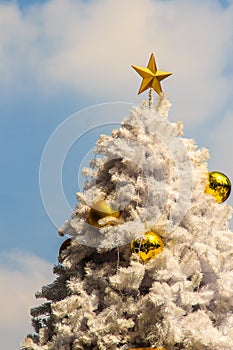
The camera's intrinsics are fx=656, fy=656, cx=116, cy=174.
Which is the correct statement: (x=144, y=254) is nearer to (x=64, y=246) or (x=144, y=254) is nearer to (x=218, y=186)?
(x=64, y=246)

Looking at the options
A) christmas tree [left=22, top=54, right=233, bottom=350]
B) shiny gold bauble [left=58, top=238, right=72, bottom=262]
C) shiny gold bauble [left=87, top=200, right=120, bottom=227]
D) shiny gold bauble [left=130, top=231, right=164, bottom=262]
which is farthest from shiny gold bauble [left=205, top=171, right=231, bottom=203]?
shiny gold bauble [left=58, top=238, right=72, bottom=262]

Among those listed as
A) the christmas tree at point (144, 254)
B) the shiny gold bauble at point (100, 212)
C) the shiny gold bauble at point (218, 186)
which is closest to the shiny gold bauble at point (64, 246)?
the christmas tree at point (144, 254)

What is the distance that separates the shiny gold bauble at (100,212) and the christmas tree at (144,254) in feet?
0.05

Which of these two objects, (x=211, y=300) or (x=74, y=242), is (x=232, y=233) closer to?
(x=211, y=300)

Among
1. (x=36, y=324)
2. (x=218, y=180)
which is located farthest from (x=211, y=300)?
(x=36, y=324)

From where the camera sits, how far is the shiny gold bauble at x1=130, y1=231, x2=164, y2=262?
9.12m

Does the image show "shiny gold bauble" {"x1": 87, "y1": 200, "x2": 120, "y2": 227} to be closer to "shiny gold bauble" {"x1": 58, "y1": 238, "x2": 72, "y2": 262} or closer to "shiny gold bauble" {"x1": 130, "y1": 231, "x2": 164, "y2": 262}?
"shiny gold bauble" {"x1": 130, "y1": 231, "x2": 164, "y2": 262}

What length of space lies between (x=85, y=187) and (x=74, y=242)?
33.8 inches

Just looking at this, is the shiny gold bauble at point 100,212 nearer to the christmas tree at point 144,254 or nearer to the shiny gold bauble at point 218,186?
the christmas tree at point 144,254

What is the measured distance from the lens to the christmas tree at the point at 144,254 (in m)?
8.96

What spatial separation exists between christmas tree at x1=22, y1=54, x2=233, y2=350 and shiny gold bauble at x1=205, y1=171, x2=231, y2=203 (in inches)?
3.1

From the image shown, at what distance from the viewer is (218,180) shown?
34.4ft

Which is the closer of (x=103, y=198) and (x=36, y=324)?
(x=103, y=198)

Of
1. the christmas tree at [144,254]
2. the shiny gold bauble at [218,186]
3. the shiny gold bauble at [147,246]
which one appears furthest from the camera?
the shiny gold bauble at [218,186]
